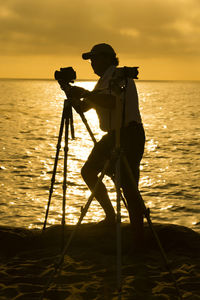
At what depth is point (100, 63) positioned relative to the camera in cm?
614

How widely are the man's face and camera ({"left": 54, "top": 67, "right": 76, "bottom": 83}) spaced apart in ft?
1.35

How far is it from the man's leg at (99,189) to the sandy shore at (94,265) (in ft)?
0.75

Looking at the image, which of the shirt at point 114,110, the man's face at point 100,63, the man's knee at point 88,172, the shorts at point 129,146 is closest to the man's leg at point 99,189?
the man's knee at point 88,172

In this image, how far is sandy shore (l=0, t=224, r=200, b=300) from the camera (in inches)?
208

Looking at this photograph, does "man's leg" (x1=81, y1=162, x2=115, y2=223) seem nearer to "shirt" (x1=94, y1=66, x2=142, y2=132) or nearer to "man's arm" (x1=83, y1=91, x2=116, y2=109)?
"shirt" (x1=94, y1=66, x2=142, y2=132)

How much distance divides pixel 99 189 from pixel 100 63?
1.69m

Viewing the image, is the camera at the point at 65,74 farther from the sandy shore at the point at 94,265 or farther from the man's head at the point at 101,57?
the sandy shore at the point at 94,265

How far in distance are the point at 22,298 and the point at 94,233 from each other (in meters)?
1.95

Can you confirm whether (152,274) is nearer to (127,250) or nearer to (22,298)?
(127,250)

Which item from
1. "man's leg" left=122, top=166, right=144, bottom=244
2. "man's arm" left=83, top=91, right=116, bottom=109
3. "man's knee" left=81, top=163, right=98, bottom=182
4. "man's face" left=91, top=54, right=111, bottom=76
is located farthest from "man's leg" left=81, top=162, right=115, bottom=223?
"man's face" left=91, top=54, right=111, bottom=76

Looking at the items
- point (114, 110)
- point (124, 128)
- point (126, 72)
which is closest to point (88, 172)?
point (124, 128)

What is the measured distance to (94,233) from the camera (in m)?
6.91

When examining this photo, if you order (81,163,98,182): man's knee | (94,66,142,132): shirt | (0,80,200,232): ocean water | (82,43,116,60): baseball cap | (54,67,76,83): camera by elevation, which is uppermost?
(82,43,116,60): baseball cap

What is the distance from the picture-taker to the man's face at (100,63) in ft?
20.1
